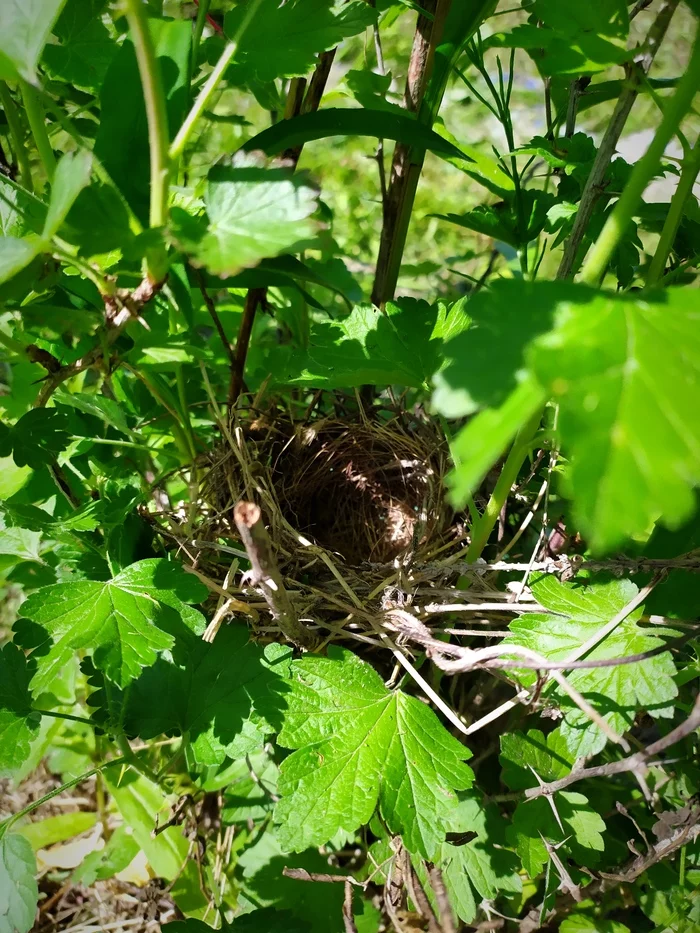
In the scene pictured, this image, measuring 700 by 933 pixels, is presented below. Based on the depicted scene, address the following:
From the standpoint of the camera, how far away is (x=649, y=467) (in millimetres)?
341

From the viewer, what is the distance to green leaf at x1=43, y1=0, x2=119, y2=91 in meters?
0.66

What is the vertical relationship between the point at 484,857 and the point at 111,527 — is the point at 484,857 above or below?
below

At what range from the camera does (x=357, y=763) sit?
2.11ft

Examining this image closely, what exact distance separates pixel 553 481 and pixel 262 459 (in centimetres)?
41

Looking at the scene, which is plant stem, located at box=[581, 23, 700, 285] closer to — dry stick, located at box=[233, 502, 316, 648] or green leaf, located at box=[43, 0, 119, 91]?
dry stick, located at box=[233, 502, 316, 648]

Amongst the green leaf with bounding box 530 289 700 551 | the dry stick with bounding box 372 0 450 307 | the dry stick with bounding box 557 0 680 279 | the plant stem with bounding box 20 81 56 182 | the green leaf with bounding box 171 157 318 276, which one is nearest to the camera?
the green leaf with bounding box 530 289 700 551

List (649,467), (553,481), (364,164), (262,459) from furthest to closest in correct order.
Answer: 1. (364,164)
2. (262,459)
3. (553,481)
4. (649,467)

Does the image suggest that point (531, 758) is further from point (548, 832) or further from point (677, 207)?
point (677, 207)

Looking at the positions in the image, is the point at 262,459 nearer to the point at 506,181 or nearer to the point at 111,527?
the point at 111,527

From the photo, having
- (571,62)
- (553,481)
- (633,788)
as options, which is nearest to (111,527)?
(553,481)

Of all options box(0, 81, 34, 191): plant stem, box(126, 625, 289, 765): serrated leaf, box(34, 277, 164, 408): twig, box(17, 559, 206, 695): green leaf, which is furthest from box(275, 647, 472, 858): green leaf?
box(0, 81, 34, 191): plant stem

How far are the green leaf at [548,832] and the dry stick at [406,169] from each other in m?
0.64

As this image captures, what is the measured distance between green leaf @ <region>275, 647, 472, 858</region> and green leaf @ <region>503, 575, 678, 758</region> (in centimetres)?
12

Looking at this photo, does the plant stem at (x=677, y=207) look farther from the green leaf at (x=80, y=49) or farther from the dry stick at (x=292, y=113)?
the green leaf at (x=80, y=49)
